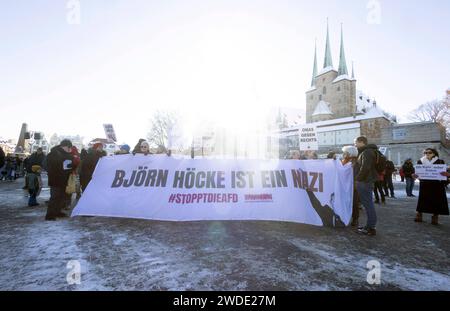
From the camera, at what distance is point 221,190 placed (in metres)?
5.63

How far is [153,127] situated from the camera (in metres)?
Answer: 49.2

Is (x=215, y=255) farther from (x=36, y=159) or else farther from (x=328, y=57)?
(x=328, y=57)

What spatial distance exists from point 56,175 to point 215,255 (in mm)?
4703

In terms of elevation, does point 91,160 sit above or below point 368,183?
above

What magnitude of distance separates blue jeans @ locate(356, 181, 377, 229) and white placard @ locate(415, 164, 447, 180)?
7.81 feet

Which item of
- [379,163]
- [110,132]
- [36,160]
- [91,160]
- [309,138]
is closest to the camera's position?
[379,163]

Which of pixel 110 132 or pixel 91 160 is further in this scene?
pixel 110 132

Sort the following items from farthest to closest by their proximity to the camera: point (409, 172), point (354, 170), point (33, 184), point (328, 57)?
1. point (328, 57)
2. point (409, 172)
3. point (33, 184)
4. point (354, 170)

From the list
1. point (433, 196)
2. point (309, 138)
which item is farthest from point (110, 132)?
point (433, 196)

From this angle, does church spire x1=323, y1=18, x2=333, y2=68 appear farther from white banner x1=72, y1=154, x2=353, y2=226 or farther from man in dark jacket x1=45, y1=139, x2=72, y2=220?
man in dark jacket x1=45, y1=139, x2=72, y2=220

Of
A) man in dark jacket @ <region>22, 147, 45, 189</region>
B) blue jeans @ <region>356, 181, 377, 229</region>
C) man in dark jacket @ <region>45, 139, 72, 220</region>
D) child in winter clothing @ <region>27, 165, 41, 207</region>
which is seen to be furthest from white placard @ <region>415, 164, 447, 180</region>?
man in dark jacket @ <region>22, 147, 45, 189</region>
